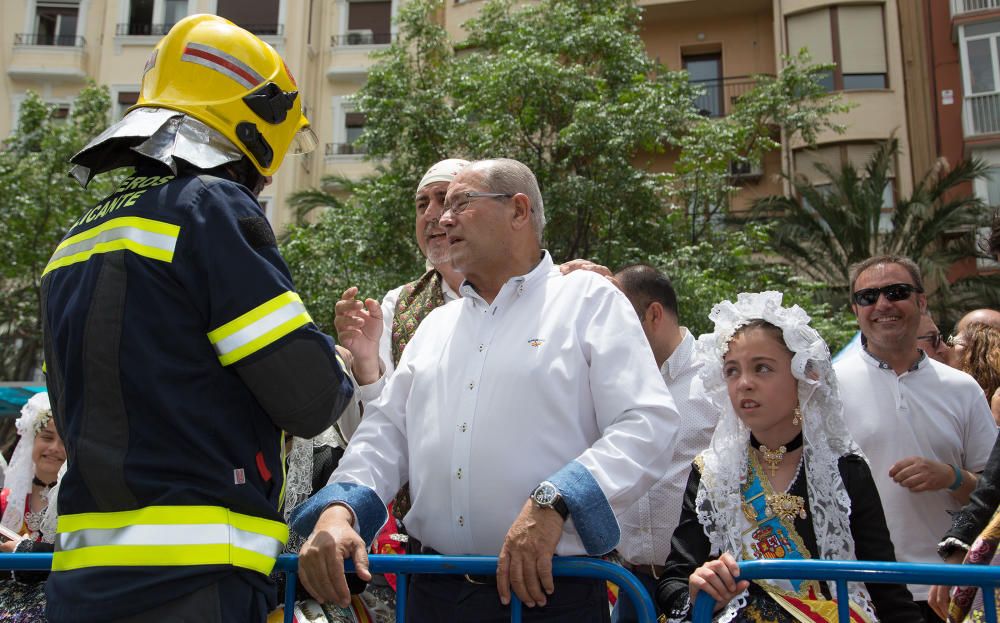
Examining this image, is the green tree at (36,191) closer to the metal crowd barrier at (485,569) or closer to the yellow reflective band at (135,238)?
the yellow reflective band at (135,238)

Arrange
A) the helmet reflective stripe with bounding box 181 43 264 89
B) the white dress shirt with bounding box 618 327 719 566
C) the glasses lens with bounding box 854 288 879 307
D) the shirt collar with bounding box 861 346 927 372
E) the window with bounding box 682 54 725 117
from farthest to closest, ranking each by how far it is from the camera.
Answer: the window with bounding box 682 54 725 117
the glasses lens with bounding box 854 288 879 307
the shirt collar with bounding box 861 346 927 372
the white dress shirt with bounding box 618 327 719 566
the helmet reflective stripe with bounding box 181 43 264 89

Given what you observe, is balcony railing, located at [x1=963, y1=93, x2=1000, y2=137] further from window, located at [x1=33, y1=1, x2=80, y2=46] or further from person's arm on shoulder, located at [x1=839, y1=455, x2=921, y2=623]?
window, located at [x1=33, y1=1, x2=80, y2=46]

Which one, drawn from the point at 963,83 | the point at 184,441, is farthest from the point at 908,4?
the point at 184,441

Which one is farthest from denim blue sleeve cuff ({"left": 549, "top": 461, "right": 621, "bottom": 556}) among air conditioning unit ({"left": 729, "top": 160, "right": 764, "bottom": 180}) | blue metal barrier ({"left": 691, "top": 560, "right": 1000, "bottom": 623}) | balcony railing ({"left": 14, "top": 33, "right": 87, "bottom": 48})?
balcony railing ({"left": 14, "top": 33, "right": 87, "bottom": 48})

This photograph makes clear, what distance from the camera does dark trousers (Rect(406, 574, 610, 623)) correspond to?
8.44ft

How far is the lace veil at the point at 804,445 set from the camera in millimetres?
2939

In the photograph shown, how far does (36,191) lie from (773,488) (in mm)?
18257

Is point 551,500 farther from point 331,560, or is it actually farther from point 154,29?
point 154,29

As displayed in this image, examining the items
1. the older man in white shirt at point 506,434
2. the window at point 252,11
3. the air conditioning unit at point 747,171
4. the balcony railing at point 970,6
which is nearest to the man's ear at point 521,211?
the older man in white shirt at point 506,434

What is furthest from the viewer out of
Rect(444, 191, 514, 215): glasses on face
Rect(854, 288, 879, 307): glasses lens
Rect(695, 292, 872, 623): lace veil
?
Rect(854, 288, 879, 307): glasses lens

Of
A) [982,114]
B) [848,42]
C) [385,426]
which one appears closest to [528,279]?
[385,426]

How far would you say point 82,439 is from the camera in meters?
2.11

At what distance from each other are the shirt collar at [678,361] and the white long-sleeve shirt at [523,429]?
1478 millimetres

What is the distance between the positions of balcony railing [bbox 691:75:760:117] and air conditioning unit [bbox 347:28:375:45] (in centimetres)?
923
